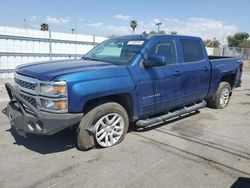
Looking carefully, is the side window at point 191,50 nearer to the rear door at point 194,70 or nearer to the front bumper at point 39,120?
the rear door at point 194,70

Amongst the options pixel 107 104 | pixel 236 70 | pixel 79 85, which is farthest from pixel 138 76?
pixel 236 70

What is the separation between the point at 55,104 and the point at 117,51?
1969 millimetres

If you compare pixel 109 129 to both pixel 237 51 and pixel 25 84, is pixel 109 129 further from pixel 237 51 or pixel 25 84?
pixel 237 51

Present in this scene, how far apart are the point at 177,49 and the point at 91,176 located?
3190mm

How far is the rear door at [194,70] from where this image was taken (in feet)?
18.1

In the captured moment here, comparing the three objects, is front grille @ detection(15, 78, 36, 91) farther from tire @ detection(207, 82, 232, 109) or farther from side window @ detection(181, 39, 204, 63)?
tire @ detection(207, 82, 232, 109)

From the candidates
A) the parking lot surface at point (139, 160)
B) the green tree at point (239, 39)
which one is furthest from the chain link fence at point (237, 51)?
the parking lot surface at point (139, 160)

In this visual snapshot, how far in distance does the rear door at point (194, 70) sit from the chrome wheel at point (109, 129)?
5.79ft

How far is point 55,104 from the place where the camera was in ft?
12.1

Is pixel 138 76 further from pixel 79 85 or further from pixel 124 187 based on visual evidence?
pixel 124 187

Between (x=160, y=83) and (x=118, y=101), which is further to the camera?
(x=160, y=83)

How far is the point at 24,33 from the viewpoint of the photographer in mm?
12648

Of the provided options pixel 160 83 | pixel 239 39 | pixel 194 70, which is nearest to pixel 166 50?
pixel 160 83

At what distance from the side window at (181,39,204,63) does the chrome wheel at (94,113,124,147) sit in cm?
213
